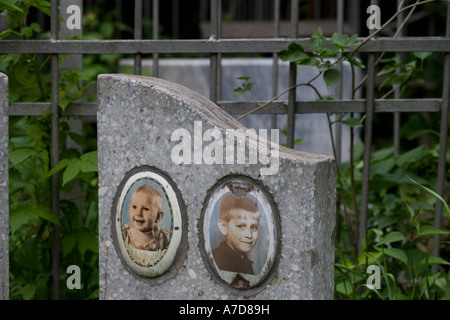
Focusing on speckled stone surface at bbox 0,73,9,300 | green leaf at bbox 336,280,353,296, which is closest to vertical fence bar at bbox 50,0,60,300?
speckled stone surface at bbox 0,73,9,300

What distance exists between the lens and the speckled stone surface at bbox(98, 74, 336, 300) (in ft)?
5.76

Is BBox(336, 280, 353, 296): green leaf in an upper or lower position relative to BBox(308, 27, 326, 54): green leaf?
lower

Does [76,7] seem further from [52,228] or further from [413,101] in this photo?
[413,101]

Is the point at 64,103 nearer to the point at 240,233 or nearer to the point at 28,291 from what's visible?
the point at 28,291

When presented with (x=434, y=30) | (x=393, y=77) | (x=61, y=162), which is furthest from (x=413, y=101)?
(x=434, y=30)

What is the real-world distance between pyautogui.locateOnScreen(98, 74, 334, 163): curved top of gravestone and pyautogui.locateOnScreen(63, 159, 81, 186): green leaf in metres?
0.43

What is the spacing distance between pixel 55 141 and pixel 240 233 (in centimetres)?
96

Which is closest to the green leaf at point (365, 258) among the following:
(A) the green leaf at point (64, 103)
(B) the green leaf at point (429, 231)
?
(B) the green leaf at point (429, 231)

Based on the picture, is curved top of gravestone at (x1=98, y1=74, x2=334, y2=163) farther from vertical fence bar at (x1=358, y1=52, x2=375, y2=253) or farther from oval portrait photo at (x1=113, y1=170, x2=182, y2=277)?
vertical fence bar at (x1=358, y1=52, x2=375, y2=253)

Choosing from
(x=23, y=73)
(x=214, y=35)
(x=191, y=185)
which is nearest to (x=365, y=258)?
(x=191, y=185)

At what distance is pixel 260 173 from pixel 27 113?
108 centimetres

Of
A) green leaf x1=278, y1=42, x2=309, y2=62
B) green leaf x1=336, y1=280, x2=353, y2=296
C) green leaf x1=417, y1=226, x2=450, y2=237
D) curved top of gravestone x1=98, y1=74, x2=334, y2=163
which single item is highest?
green leaf x1=278, y1=42, x2=309, y2=62

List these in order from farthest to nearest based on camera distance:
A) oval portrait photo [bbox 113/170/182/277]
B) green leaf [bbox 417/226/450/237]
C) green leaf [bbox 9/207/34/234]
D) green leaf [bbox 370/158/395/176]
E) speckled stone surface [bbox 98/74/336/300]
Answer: green leaf [bbox 370/158/395/176], green leaf [bbox 9/207/34/234], green leaf [bbox 417/226/450/237], oval portrait photo [bbox 113/170/182/277], speckled stone surface [bbox 98/74/336/300]

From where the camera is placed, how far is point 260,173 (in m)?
1.78
